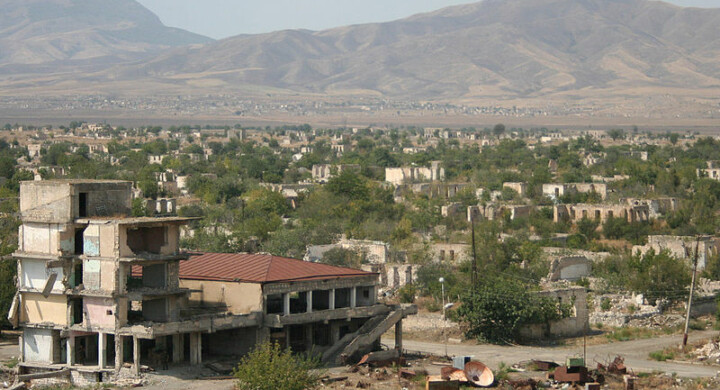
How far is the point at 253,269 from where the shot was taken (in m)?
31.2

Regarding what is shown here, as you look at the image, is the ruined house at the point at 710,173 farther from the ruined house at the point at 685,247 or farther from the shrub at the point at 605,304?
the shrub at the point at 605,304

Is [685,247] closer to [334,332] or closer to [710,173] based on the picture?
[334,332]

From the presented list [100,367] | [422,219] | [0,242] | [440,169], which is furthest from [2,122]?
[100,367]

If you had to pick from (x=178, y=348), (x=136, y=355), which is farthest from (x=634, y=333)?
(x=136, y=355)

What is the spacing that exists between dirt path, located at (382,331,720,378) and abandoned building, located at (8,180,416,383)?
3.04 m

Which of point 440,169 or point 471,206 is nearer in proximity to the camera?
point 471,206

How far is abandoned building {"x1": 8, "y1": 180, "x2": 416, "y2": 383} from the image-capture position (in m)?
28.3

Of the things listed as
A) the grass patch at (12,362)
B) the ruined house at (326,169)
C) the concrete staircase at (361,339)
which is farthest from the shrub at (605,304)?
the ruined house at (326,169)

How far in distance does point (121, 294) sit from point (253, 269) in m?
4.13

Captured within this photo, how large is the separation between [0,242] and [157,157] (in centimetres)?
5552

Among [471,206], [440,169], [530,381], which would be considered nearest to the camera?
[530,381]

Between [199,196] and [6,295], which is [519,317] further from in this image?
[199,196]

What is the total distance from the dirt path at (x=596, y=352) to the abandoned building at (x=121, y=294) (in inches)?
120

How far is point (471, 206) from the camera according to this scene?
6056 cm
